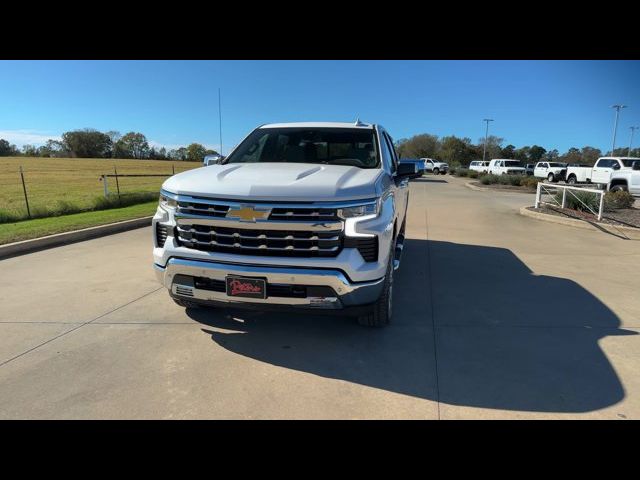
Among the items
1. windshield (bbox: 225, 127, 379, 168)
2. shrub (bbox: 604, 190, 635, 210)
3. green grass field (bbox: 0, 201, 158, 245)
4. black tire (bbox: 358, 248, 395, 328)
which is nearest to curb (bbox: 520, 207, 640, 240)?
shrub (bbox: 604, 190, 635, 210)

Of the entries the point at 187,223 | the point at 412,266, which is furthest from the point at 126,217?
the point at 187,223

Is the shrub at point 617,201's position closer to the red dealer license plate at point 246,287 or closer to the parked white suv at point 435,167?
the red dealer license plate at point 246,287

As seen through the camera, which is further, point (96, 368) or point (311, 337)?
point (311, 337)

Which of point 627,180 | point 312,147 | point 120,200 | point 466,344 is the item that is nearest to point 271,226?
point 312,147

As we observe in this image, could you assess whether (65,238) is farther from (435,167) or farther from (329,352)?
(435,167)

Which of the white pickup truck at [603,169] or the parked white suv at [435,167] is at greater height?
the white pickup truck at [603,169]

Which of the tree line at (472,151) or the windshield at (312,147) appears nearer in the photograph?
the windshield at (312,147)

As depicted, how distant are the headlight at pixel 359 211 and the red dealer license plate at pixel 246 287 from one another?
81 cm

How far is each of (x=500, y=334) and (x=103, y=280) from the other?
16.1 ft

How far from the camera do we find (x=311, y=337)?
404 centimetres

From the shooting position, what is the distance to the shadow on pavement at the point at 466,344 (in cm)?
313

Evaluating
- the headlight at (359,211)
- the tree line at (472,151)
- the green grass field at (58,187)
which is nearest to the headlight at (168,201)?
the headlight at (359,211)
